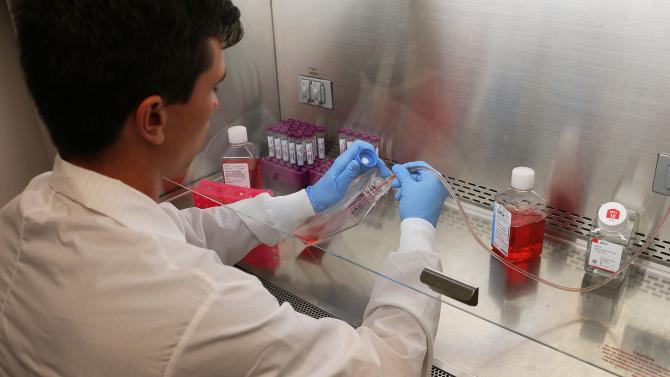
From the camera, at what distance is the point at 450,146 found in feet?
4.59

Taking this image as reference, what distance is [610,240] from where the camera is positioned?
1084 millimetres

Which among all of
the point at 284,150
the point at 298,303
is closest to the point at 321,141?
the point at 284,150

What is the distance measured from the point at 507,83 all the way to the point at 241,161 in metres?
0.71

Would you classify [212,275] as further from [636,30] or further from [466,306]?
[636,30]

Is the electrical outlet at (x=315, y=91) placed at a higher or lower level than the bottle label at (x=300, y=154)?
higher

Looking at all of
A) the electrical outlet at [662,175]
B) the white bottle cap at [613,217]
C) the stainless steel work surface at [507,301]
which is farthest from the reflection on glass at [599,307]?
the electrical outlet at [662,175]

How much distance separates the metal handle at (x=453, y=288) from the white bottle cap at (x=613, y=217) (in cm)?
40

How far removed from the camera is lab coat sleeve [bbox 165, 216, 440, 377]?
72 cm

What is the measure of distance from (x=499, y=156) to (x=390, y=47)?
393 mm

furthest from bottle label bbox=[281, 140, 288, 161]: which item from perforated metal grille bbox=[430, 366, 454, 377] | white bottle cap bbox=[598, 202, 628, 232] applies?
white bottle cap bbox=[598, 202, 628, 232]

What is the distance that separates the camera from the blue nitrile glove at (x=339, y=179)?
1298 mm

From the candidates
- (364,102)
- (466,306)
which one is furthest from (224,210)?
(466,306)

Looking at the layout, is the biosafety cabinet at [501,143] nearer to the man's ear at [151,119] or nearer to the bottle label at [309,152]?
the bottle label at [309,152]

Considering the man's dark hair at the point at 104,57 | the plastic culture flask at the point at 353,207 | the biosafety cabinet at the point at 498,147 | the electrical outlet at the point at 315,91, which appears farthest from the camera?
the electrical outlet at the point at 315,91
